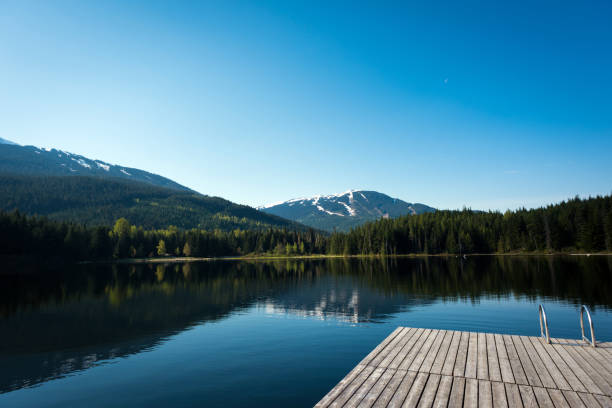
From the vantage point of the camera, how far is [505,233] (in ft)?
527

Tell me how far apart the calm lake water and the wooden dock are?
3932 mm

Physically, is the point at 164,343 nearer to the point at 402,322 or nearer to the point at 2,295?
the point at 402,322

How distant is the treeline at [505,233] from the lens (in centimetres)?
12160

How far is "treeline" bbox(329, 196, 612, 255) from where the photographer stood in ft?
399

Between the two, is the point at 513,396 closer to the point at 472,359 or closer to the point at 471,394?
the point at 471,394

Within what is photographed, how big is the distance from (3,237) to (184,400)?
449ft

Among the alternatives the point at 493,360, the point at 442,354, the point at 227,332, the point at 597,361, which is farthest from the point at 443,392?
the point at 227,332

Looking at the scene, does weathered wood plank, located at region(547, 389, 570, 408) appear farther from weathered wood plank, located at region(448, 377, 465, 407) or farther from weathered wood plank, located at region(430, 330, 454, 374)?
weathered wood plank, located at region(430, 330, 454, 374)

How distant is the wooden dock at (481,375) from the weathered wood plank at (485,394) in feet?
0.10

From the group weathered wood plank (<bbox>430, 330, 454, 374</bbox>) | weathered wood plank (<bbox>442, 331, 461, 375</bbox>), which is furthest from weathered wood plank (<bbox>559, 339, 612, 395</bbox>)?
weathered wood plank (<bbox>430, 330, 454, 374</bbox>)

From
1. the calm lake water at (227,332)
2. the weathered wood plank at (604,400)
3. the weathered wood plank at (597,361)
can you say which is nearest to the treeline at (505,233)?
the calm lake water at (227,332)

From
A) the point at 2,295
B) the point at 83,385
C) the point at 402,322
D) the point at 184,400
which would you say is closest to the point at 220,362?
the point at 184,400

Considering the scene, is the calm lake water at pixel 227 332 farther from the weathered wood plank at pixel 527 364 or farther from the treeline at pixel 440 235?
the treeline at pixel 440 235

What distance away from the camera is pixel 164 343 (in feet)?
84.6
